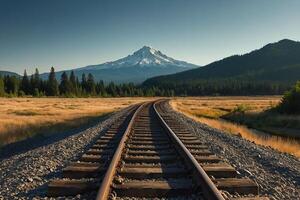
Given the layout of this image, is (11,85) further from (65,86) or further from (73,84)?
(73,84)

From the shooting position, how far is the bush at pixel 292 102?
37.8 meters

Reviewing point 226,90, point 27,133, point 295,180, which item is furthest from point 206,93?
point 295,180

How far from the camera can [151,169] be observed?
771 centimetres

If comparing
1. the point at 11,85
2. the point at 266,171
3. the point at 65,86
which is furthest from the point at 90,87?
the point at 266,171

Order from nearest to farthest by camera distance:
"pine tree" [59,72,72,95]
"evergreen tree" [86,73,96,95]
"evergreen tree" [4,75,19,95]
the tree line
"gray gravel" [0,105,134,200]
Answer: "gray gravel" [0,105,134,200] < "evergreen tree" [4,75,19,95] < the tree line < "pine tree" [59,72,72,95] < "evergreen tree" [86,73,96,95]

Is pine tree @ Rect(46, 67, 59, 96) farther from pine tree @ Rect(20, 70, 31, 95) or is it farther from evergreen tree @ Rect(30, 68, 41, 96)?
pine tree @ Rect(20, 70, 31, 95)

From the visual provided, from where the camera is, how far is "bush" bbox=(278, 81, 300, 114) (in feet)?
124

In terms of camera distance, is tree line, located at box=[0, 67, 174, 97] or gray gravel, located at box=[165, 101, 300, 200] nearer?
gray gravel, located at box=[165, 101, 300, 200]

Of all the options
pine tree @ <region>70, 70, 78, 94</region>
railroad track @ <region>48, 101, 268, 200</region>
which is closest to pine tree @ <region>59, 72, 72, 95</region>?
pine tree @ <region>70, 70, 78, 94</region>

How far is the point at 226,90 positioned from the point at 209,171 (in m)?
184

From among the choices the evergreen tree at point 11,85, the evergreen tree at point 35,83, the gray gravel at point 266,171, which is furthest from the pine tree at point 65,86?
the gray gravel at point 266,171

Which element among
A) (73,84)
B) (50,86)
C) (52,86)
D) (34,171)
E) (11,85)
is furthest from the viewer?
(73,84)

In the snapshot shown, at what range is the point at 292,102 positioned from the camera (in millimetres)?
38688

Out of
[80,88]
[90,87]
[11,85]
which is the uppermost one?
[11,85]
